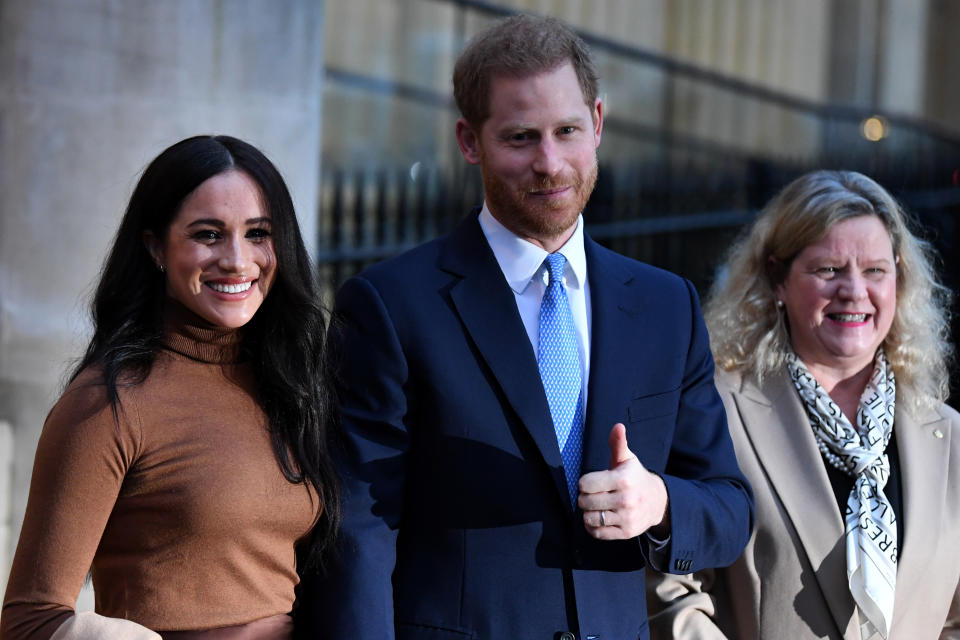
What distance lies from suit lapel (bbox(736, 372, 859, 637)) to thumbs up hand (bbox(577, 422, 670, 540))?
31.9 inches

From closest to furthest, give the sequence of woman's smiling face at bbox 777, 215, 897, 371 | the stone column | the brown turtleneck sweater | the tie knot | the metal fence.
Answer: the brown turtleneck sweater
the tie knot
woman's smiling face at bbox 777, 215, 897, 371
the stone column
the metal fence

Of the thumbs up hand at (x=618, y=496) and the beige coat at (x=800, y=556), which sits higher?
the thumbs up hand at (x=618, y=496)

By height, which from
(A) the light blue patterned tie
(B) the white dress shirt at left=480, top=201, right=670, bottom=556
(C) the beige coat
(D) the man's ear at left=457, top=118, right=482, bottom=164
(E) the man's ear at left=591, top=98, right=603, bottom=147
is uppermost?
(E) the man's ear at left=591, top=98, right=603, bottom=147

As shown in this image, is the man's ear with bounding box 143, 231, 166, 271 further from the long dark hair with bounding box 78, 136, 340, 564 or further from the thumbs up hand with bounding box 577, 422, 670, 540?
the thumbs up hand with bounding box 577, 422, 670, 540

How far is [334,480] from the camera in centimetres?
270

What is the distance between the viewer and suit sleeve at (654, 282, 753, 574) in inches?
107

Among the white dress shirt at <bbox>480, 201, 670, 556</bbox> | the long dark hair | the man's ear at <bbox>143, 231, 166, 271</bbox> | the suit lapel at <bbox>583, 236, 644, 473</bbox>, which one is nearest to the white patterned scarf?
the suit lapel at <bbox>583, 236, 644, 473</bbox>

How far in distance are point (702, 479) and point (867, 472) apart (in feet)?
2.17

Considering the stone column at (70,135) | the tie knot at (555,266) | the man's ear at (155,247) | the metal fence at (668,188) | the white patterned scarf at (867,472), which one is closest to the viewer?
the man's ear at (155,247)

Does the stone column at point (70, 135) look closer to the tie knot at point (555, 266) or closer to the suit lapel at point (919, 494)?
the tie knot at point (555, 266)

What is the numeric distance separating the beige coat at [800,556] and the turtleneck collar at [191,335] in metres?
1.32

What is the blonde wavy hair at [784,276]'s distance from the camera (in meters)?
3.46

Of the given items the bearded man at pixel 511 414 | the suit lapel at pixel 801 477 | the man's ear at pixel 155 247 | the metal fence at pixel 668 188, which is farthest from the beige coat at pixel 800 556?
the man's ear at pixel 155 247

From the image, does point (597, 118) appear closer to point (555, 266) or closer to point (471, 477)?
point (555, 266)
